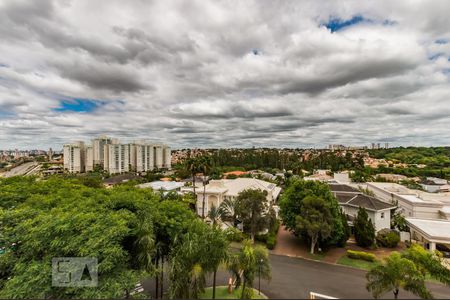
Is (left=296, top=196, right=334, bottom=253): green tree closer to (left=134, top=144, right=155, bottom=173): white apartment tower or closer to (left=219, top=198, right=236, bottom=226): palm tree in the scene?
(left=219, top=198, right=236, bottom=226): palm tree

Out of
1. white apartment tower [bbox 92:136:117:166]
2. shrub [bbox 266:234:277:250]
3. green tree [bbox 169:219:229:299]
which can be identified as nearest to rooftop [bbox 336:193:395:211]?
shrub [bbox 266:234:277:250]

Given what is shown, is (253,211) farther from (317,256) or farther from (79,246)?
(79,246)

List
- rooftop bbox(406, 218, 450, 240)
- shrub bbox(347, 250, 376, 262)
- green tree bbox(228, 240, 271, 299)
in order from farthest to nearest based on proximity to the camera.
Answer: rooftop bbox(406, 218, 450, 240)
shrub bbox(347, 250, 376, 262)
green tree bbox(228, 240, 271, 299)

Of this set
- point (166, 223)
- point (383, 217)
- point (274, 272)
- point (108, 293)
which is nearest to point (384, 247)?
point (383, 217)

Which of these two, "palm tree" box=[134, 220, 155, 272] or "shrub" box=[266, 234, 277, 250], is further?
"shrub" box=[266, 234, 277, 250]

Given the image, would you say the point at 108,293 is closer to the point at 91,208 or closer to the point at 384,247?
the point at 91,208

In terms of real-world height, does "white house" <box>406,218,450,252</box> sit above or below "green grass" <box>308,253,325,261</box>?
above
